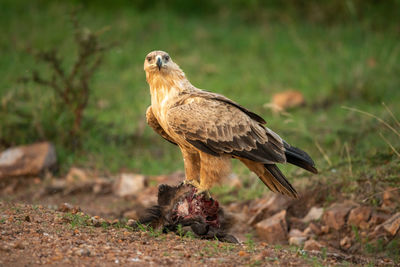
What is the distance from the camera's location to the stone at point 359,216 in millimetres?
5730

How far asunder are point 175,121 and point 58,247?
159cm

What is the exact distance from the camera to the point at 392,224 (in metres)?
5.34

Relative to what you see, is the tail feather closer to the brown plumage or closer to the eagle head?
the brown plumage

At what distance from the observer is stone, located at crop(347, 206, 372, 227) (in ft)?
18.8

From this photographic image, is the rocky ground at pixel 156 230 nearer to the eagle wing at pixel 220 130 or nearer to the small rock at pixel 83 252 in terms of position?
the small rock at pixel 83 252

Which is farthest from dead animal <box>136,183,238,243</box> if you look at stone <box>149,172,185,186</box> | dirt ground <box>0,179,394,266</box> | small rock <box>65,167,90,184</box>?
small rock <box>65,167,90,184</box>

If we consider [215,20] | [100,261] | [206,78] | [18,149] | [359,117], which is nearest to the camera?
[100,261]

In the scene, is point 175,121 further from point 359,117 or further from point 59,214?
point 359,117

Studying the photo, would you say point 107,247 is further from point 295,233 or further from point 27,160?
point 27,160

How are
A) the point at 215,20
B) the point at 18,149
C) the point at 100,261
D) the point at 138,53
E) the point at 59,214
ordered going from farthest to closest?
the point at 215,20, the point at 138,53, the point at 18,149, the point at 59,214, the point at 100,261

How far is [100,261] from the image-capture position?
12.2ft

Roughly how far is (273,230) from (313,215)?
536 millimetres

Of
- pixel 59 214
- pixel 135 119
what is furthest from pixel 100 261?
pixel 135 119

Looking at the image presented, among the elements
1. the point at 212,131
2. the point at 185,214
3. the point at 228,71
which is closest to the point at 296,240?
the point at 185,214
